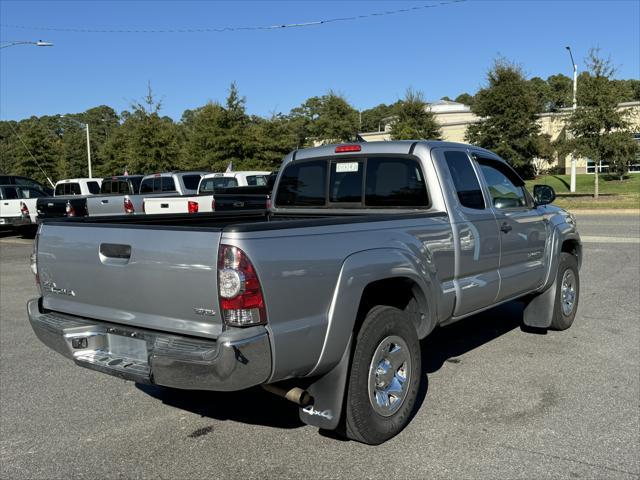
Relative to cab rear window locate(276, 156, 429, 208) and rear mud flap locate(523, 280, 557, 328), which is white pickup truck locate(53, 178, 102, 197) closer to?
cab rear window locate(276, 156, 429, 208)

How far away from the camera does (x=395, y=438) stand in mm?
3961

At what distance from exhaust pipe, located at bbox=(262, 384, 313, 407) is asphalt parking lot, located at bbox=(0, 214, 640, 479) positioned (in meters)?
0.41

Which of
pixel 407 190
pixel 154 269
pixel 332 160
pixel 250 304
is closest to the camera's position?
pixel 250 304

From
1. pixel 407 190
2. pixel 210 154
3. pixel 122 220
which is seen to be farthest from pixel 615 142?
pixel 122 220

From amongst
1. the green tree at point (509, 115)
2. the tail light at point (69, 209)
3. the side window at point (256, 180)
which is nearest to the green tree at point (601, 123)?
the green tree at point (509, 115)

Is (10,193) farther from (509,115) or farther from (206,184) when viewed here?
(509,115)

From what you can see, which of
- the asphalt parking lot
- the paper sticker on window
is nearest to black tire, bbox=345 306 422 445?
the asphalt parking lot

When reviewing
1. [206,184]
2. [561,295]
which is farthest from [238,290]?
[206,184]

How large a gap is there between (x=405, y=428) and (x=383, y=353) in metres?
0.63

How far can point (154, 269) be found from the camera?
3.28 m

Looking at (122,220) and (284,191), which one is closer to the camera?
(122,220)

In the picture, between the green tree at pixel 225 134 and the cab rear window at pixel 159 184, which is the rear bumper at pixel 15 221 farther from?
the green tree at pixel 225 134

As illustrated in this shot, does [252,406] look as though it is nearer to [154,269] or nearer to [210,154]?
[154,269]

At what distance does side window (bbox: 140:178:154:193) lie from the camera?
19.0 m
